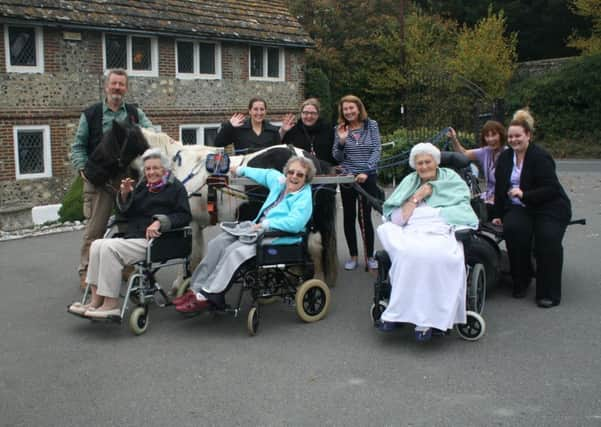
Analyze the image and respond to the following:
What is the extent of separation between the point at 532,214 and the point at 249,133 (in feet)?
10.0

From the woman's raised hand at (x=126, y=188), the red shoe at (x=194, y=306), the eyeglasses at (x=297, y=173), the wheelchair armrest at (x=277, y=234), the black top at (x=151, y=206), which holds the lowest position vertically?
the red shoe at (x=194, y=306)

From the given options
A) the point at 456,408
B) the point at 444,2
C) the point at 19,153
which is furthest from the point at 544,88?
the point at 456,408

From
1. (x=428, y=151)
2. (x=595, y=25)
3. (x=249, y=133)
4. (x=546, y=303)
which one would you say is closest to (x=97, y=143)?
(x=249, y=133)

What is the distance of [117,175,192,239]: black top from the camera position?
20.5 feet

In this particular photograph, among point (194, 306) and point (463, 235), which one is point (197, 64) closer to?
point (194, 306)

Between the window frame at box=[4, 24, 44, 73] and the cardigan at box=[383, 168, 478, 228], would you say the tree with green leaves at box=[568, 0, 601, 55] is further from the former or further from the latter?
the cardigan at box=[383, 168, 478, 228]

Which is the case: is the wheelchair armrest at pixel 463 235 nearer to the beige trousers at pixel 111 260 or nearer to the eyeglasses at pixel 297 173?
the eyeglasses at pixel 297 173

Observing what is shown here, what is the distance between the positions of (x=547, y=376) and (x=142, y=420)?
2682 mm

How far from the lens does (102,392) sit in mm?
4711

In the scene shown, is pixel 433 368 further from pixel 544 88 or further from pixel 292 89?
pixel 544 88

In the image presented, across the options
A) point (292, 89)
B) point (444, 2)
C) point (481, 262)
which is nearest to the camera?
point (481, 262)

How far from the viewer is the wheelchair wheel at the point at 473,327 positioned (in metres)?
5.63

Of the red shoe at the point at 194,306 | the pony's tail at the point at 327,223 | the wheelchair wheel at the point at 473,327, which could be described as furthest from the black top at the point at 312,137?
the wheelchair wheel at the point at 473,327

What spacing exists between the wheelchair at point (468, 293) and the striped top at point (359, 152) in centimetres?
206
